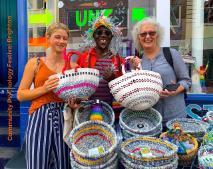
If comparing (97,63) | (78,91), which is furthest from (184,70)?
(78,91)

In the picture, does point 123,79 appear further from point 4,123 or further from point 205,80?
point 4,123

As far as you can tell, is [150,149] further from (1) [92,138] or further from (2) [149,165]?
(1) [92,138]

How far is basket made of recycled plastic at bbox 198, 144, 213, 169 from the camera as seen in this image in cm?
258

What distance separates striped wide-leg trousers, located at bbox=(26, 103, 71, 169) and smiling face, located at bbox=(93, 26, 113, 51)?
58 cm

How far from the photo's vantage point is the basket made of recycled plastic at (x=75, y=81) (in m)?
2.68

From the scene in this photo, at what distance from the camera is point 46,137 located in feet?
9.14

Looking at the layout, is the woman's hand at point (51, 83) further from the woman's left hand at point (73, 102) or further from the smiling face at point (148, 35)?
the smiling face at point (148, 35)

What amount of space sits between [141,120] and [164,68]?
18.4 inches

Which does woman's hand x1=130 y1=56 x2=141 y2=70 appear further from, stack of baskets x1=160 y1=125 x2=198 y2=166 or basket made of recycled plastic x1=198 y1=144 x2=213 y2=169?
basket made of recycled plastic x1=198 y1=144 x2=213 y2=169

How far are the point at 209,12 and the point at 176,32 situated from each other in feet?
1.35

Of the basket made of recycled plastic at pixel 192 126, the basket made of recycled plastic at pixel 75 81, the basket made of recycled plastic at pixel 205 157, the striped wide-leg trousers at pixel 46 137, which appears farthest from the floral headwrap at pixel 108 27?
the basket made of recycled plastic at pixel 205 157

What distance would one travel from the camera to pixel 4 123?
4629 mm

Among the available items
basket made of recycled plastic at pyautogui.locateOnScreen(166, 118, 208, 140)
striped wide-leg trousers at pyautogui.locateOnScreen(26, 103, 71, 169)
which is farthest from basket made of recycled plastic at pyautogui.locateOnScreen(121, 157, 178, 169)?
striped wide-leg trousers at pyautogui.locateOnScreen(26, 103, 71, 169)

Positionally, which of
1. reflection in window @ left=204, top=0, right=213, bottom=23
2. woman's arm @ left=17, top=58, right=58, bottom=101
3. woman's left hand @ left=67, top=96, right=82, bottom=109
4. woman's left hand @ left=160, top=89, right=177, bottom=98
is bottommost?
woman's left hand @ left=67, top=96, right=82, bottom=109
